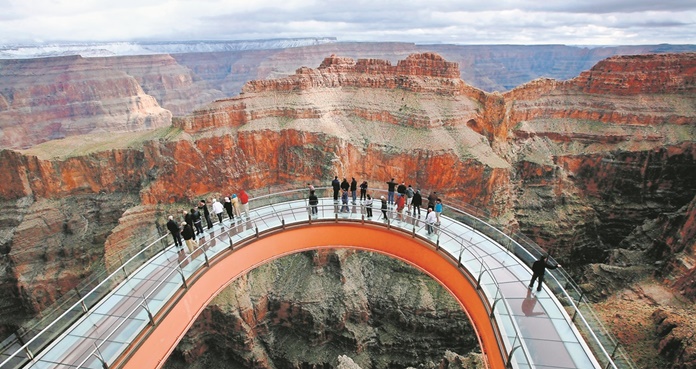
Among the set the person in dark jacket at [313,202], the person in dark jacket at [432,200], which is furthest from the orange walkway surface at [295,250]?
the person in dark jacket at [432,200]

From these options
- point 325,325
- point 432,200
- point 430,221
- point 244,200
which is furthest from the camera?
point 325,325

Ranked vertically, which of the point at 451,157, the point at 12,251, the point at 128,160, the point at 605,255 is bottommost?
the point at 605,255

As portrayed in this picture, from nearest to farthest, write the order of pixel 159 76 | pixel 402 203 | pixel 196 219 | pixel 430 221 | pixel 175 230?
pixel 175 230 → pixel 196 219 → pixel 430 221 → pixel 402 203 → pixel 159 76

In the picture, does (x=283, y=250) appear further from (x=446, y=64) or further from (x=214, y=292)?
(x=446, y=64)

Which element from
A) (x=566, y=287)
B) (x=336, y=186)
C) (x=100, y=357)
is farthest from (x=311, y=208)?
(x=566, y=287)

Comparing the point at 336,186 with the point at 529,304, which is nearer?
the point at 529,304

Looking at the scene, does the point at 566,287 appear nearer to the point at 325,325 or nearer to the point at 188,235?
the point at 188,235

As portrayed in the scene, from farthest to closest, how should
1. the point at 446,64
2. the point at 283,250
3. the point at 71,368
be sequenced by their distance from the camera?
the point at 446,64 → the point at 283,250 → the point at 71,368

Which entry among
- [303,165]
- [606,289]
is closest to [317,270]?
[303,165]
